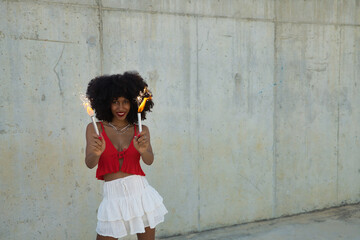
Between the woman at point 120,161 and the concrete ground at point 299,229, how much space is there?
6.23 feet

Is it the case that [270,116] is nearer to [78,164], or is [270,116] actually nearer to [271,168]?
[271,168]

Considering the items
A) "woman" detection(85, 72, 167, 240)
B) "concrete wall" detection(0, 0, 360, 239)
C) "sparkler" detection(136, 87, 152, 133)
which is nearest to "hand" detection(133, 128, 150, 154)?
"woman" detection(85, 72, 167, 240)

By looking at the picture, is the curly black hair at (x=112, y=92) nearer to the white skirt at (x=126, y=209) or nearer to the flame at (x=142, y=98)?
the flame at (x=142, y=98)

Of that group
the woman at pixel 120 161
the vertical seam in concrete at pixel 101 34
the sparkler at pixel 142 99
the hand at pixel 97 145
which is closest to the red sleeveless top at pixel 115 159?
the woman at pixel 120 161

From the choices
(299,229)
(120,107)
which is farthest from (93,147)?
(299,229)

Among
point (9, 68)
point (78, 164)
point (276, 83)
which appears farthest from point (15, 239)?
point (276, 83)

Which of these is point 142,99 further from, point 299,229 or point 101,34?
point 299,229

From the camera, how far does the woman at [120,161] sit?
277 cm

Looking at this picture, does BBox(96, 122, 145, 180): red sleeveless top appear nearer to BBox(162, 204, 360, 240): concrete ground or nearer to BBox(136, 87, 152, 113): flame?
BBox(136, 87, 152, 113): flame

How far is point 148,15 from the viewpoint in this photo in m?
4.35

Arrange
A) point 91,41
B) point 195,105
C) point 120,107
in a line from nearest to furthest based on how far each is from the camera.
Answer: point 120,107
point 91,41
point 195,105

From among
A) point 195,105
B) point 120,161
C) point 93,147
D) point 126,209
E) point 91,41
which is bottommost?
point 126,209

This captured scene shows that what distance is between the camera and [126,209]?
2.78 metres

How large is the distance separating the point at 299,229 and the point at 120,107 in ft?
9.84
